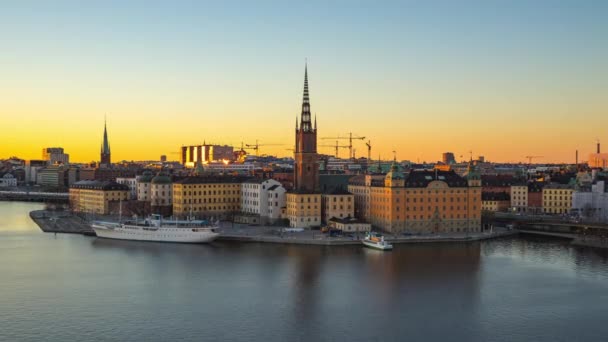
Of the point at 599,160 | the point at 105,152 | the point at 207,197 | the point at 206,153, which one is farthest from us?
the point at 206,153

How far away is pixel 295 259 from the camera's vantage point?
29469 mm

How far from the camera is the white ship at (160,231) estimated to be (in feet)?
116

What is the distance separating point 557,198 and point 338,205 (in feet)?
58.2

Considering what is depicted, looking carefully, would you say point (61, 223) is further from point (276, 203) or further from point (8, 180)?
point (8, 180)

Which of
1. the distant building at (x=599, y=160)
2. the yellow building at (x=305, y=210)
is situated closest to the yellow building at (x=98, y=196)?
the yellow building at (x=305, y=210)

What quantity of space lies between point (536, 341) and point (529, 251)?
15684 mm

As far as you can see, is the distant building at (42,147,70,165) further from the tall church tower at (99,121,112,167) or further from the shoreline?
the shoreline

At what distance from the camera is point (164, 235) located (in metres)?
35.8

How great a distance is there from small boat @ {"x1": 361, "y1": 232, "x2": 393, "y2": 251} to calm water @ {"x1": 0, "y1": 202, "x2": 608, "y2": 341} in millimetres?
626

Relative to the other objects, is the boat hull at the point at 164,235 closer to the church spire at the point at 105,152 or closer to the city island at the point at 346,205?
the city island at the point at 346,205

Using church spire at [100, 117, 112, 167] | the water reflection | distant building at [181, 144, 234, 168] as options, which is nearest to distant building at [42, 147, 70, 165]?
distant building at [181, 144, 234, 168]

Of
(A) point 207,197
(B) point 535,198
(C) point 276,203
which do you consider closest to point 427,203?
(C) point 276,203

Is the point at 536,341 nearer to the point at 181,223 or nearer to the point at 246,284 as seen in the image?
the point at 246,284

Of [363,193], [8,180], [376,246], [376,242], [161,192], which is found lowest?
[376,246]
